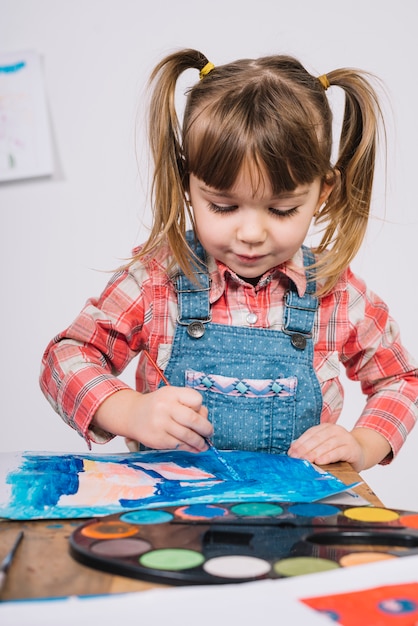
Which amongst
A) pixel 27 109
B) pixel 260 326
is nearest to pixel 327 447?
pixel 260 326

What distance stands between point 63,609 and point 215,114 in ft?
2.10

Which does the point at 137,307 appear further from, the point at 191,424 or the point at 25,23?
the point at 25,23

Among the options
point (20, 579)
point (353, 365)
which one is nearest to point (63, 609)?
point (20, 579)

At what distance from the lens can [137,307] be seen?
1.05 metres

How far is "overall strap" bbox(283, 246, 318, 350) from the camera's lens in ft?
3.36

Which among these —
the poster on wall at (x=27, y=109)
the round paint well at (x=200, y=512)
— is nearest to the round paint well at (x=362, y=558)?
the round paint well at (x=200, y=512)

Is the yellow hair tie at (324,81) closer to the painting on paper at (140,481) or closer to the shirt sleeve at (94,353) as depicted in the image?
the shirt sleeve at (94,353)

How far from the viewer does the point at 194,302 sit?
40.4 inches

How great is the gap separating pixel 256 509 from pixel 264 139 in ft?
1.46

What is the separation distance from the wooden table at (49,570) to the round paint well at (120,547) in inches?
0.6

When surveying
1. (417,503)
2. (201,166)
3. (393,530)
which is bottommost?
(417,503)

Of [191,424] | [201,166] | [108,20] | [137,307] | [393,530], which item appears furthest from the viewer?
[108,20]

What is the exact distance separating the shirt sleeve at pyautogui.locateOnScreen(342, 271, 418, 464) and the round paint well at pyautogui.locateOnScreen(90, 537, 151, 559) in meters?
0.56

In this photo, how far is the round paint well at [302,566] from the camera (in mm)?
500
